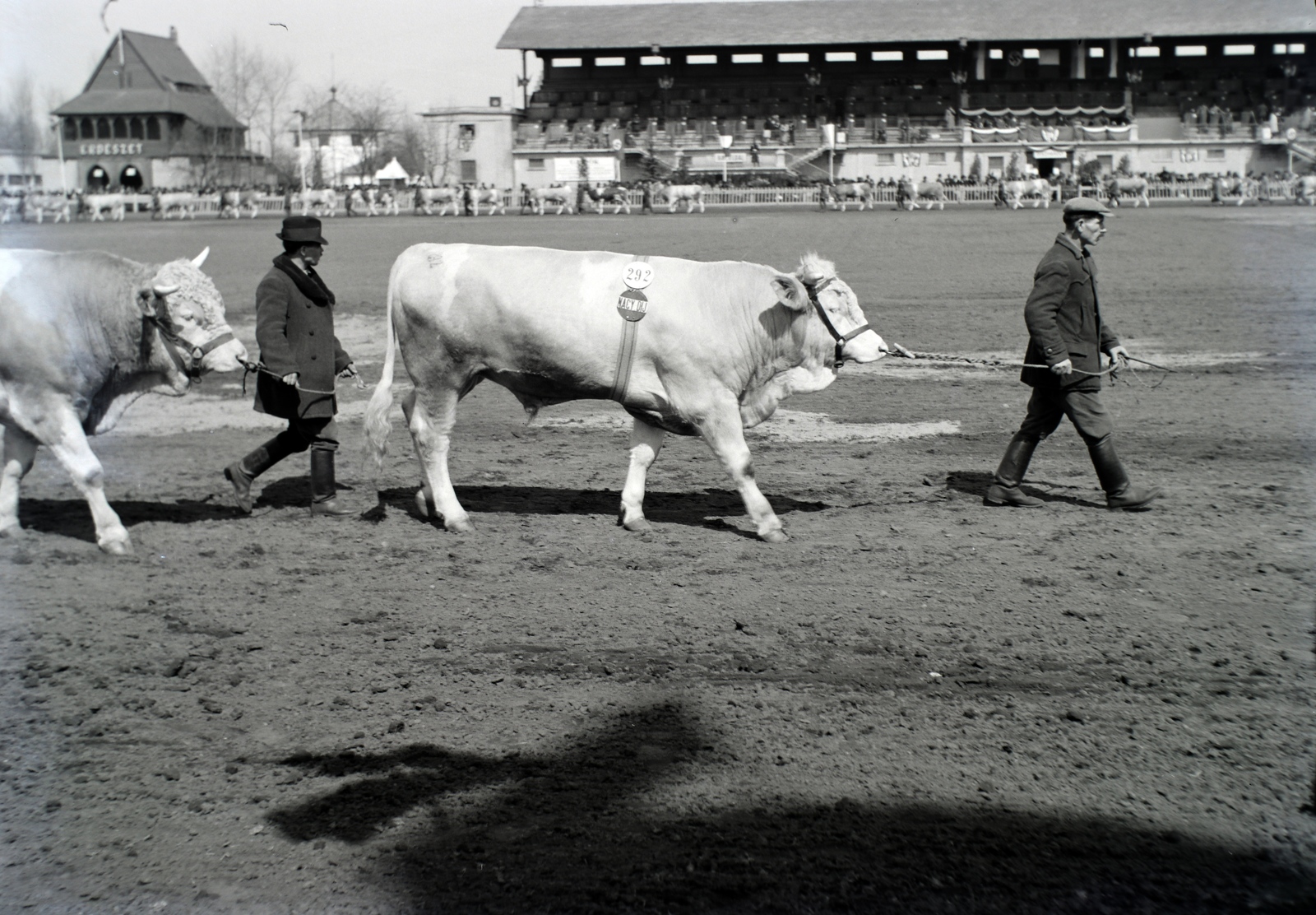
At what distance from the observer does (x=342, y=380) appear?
1353cm

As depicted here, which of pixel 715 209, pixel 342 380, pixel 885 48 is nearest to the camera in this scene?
pixel 342 380

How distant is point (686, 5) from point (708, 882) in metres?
63.3

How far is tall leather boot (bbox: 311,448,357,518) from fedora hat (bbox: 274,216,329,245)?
4.46ft

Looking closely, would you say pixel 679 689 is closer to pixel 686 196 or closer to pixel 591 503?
pixel 591 503

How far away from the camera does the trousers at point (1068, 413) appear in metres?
7.76

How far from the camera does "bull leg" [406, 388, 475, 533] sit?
768 centimetres

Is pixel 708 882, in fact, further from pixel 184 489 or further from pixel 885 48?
pixel 885 48

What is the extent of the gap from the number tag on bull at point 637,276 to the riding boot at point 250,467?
257 cm

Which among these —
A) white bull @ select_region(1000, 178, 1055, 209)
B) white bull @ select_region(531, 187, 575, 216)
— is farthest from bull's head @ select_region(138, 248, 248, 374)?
white bull @ select_region(1000, 178, 1055, 209)

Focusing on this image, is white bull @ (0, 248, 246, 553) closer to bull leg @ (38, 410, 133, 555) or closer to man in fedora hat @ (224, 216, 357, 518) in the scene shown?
bull leg @ (38, 410, 133, 555)

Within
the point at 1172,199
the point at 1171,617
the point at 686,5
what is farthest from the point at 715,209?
the point at 1171,617

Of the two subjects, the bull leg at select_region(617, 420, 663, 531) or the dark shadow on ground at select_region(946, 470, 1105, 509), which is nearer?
the bull leg at select_region(617, 420, 663, 531)

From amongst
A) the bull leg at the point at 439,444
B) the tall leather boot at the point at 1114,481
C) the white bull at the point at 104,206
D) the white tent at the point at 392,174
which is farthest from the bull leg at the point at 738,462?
the white tent at the point at 392,174

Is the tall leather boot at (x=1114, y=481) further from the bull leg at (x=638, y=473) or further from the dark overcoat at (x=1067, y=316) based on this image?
the bull leg at (x=638, y=473)
